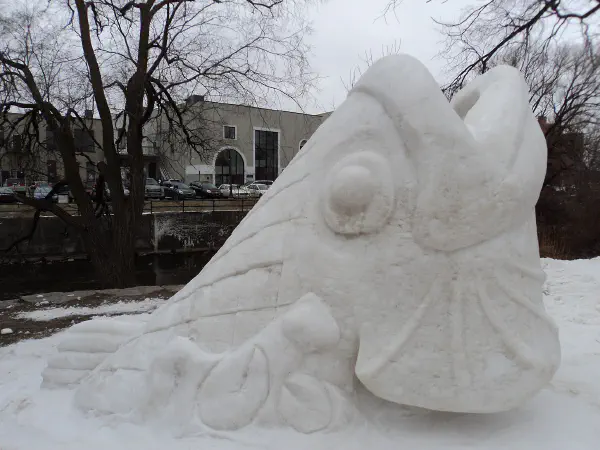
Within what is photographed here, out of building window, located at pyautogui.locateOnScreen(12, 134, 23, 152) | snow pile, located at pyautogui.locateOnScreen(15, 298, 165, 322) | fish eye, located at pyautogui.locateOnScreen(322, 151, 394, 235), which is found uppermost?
building window, located at pyautogui.locateOnScreen(12, 134, 23, 152)

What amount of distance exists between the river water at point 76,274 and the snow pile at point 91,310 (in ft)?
21.6

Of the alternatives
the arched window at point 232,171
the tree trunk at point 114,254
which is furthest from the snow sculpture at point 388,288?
the arched window at point 232,171

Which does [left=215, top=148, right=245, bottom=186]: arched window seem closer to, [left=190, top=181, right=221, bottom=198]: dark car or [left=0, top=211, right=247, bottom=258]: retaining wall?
[left=190, top=181, right=221, bottom=198]: dark car

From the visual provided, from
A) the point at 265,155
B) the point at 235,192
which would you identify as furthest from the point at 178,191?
the point at 265,155

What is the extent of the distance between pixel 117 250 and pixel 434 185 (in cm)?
830

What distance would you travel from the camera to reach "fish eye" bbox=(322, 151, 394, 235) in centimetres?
207

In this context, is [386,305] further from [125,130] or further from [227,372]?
[125,130]

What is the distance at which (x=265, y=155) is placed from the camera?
3506 centimetres

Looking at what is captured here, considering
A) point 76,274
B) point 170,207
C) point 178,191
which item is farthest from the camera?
point 178,191

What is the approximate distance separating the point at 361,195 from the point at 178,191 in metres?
23.0

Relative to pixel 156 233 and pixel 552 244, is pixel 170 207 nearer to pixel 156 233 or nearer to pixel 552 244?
pixel 156 233

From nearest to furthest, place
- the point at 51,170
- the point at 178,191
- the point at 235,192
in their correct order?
the point at 51,170
the point at 178,191
the point at 235,192

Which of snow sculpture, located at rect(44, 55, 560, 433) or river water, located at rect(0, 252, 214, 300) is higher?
snow sculpture, located at rect(44, 55, 560, 433)

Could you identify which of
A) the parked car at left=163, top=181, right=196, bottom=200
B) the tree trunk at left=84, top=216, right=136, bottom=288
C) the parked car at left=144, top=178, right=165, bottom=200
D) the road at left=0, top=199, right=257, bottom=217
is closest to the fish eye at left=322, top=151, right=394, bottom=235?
the tree trunk at left=84, top=216, right=136, bottom=288
